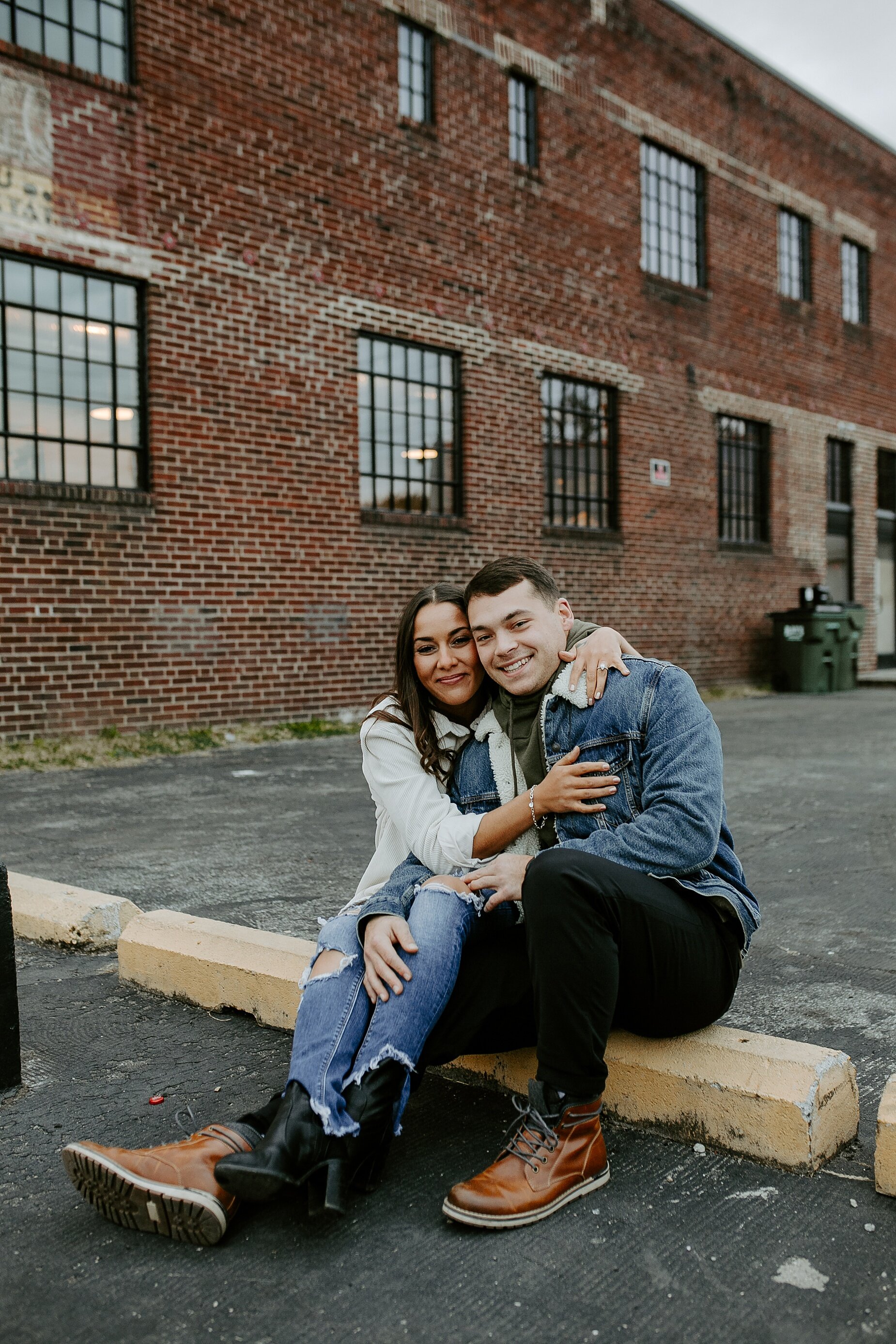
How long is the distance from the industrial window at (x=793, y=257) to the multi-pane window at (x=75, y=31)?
10834mm

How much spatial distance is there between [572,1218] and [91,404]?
27.5 feet

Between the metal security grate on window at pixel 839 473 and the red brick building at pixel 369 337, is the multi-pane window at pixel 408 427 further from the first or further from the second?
the metal security grate on window at pixel 839 473

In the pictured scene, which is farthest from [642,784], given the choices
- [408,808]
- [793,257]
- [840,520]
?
[840,520]

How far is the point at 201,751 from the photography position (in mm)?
9531

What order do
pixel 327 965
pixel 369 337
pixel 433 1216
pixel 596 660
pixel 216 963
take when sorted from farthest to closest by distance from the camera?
pixel 369 337, pixel 216 963, pixel 596 660, pixel 327 965, pixel 433 1216

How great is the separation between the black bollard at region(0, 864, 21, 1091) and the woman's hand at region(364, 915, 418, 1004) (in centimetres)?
100

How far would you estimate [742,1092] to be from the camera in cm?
241

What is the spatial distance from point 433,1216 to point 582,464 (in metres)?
12.2

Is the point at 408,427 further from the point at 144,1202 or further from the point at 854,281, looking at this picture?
the point at 854,281

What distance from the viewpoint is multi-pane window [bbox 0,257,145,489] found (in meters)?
8.80

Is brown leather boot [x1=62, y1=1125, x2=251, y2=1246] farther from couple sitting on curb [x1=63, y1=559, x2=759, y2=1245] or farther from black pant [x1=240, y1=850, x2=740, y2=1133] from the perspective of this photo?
black pant [x1=240, y1=850, x2=740, y2=1133]

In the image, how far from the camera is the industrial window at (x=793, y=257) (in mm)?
17156

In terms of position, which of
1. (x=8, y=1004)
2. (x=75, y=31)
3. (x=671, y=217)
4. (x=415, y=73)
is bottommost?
(x=8, y=1004)

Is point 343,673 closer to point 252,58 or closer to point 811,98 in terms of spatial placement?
point 252,58
